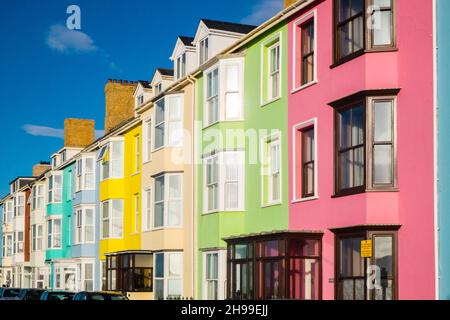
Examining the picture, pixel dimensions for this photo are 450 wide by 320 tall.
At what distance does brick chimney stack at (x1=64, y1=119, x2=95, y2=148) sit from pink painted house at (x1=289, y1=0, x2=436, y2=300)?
3777 cm

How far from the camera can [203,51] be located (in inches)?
1328

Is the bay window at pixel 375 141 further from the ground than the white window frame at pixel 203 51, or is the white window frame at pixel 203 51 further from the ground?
the white window frame at pixel 203 51

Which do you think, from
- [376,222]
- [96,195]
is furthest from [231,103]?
[96,195]

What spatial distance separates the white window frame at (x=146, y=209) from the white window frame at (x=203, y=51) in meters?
6.86

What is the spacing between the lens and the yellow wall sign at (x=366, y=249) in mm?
18703

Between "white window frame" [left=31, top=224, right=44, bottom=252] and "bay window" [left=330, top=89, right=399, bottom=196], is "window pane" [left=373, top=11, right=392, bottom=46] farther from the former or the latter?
"white window frame" [left=31, top=224, right=44, bottom=252]

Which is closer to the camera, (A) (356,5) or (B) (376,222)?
(B) (376,222)

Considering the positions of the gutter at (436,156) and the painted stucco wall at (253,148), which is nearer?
the gutter at (436,156)

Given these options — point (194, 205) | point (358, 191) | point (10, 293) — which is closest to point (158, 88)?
point (194, 205)

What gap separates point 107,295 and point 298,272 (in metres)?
5.85

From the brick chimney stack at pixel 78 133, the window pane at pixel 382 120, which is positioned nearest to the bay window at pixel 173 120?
the window pane at pixel 382 120

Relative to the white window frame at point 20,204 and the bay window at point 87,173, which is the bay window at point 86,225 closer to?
the bay window at point 87,173

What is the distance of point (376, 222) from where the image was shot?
62.3 feet
